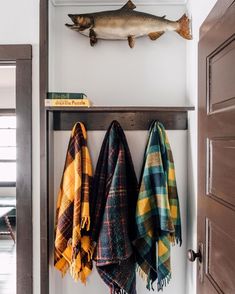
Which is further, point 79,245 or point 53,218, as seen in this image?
point 53,218

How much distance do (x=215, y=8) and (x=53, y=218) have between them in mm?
1287

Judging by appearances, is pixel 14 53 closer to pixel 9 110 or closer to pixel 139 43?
pixel 139 43

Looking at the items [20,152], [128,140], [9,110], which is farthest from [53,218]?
[9,110]

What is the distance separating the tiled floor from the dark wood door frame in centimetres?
120

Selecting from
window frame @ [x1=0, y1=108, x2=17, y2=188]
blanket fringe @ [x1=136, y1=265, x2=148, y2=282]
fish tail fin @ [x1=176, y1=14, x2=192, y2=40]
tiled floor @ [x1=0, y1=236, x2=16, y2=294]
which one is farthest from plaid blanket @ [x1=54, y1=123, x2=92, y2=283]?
window frame @ [x1=0, y1=108, x2=17, y2=188]

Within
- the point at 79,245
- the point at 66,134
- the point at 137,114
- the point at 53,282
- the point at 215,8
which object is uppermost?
the point at 215,8

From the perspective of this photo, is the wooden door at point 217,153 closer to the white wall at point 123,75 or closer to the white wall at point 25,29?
the white wall at point 123,75

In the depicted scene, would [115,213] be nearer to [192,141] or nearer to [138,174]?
[138,174]

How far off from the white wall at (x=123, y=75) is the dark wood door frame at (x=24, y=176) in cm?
15

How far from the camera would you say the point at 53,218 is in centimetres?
167

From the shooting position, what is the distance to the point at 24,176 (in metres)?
1.66

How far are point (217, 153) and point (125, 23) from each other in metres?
0.91

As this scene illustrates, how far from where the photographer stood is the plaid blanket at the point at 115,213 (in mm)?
1432

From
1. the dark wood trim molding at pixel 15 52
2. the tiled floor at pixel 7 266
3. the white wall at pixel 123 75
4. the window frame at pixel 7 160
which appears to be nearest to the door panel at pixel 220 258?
the white wall at pixel 123 75
